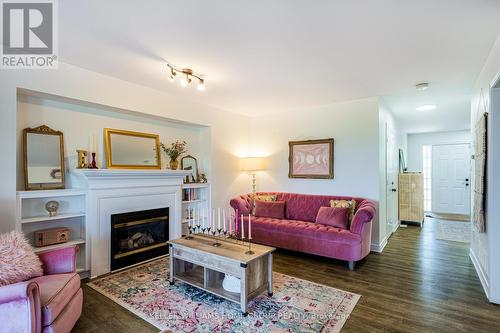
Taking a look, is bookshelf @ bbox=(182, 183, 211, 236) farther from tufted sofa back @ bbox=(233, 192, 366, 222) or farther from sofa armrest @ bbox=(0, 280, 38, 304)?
sofa armrest @ bbox=(0, 280, 38, 304)

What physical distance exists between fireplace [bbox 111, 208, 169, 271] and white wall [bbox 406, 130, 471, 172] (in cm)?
771

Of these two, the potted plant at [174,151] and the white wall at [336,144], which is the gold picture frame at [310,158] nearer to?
the white wall at [336,144]

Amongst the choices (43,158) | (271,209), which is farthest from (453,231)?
(43,158)

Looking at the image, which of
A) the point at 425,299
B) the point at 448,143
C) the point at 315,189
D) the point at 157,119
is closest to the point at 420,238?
the point at 315,189

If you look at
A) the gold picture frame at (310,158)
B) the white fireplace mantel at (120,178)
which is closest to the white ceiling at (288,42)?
the gold picture frame at (310,158)

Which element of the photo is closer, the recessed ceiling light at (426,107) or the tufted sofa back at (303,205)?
the tufted sofa back at (303,205)

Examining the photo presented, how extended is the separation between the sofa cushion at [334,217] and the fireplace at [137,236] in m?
2.44

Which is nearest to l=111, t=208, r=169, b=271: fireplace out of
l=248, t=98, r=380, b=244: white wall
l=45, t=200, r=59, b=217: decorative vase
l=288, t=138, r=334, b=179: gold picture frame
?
l=45, t=200, r=59, b=217: decorative vase

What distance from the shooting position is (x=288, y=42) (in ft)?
7.86

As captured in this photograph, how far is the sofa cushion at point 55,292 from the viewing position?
1.73 metres

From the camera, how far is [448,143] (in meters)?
7.50

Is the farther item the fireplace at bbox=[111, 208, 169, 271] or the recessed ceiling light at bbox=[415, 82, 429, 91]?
the recessed ceiling light at bbox=[415, 82, 429, 91]

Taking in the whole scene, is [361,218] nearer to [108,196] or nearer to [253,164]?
[253,164]

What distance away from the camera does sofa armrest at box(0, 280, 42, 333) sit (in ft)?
5.11
